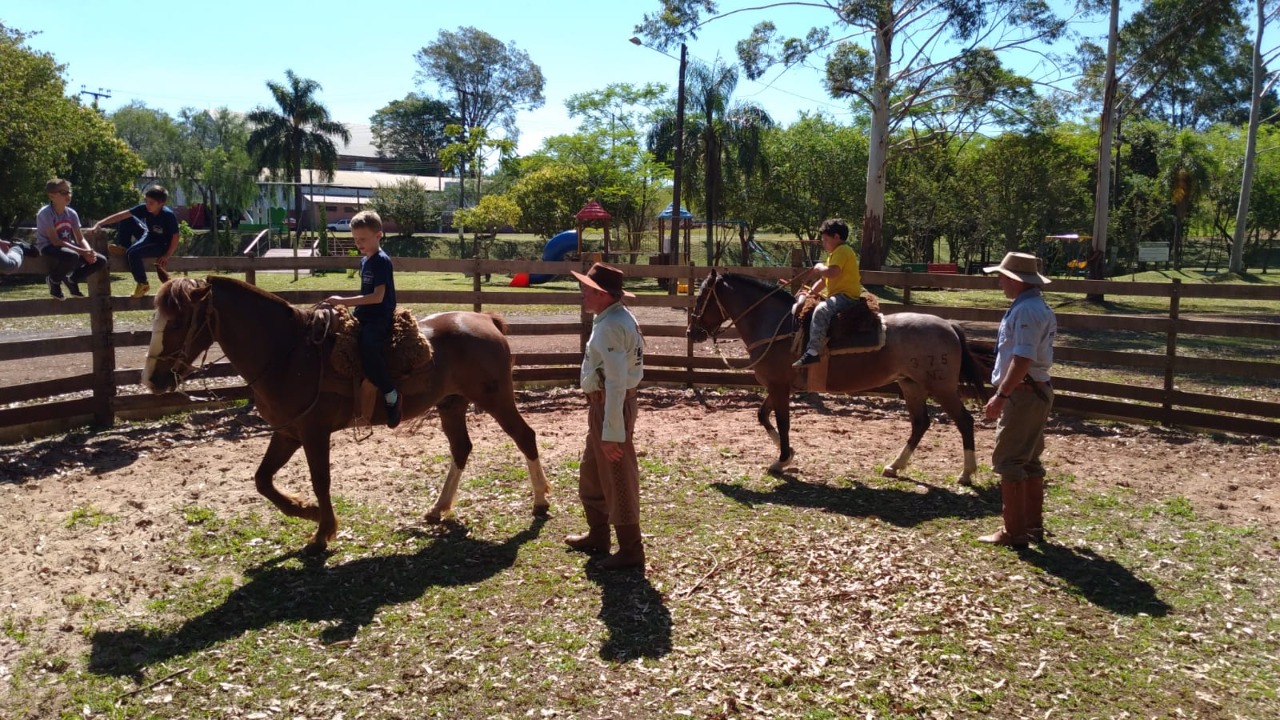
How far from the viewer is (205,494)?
723 cm

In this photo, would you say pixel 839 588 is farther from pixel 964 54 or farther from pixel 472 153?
pixel 472 153

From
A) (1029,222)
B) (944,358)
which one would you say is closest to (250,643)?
(944,358)

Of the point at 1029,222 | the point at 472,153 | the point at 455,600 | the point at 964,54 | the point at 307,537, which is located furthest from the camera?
the point at 472,153

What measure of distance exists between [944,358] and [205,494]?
709 cm

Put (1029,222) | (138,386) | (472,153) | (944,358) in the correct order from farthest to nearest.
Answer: (472,153) → (1029,222) → (138,386) → (944,358)

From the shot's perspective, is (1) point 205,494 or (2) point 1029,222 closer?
(1) point 205,494

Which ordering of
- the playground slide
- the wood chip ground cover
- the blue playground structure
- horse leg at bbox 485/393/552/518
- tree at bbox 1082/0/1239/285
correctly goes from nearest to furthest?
the wood chip ground cover
horse leg at bbox 485/393/552/518
tree at bbox 1082/0/1239/285
the playground slide
the blue playground structure

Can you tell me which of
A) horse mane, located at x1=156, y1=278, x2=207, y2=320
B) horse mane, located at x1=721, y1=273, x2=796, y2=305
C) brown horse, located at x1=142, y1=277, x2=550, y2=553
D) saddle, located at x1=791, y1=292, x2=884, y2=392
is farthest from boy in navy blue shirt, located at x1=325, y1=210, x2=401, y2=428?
saddle, located at x1=791, y1=292, x2=884, y2=392

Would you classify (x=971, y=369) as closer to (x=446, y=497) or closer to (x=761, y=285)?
(x=761, y=285)

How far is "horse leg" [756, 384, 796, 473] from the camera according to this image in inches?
336

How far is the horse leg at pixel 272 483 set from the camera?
6066 mm

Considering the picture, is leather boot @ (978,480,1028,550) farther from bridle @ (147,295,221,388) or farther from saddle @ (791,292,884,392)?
bridle @ (147,295,221,388)

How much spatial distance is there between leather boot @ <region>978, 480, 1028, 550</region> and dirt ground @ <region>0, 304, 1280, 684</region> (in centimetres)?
202

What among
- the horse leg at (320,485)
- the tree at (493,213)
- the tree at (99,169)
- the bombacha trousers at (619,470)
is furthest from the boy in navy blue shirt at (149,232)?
the tree at (99,169)
